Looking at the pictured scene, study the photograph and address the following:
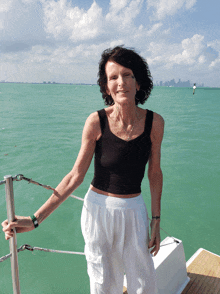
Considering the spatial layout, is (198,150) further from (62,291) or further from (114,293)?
(114,293)

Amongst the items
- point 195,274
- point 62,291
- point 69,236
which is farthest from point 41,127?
point 195,274

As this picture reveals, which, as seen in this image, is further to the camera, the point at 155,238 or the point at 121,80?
the point at 155,238

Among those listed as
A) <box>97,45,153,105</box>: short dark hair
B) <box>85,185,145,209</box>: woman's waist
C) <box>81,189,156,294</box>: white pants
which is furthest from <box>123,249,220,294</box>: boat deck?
<box>97,45,153,105</box>: short dark hair

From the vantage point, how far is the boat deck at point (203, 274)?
2.61 metres

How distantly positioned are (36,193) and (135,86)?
30.3 ft

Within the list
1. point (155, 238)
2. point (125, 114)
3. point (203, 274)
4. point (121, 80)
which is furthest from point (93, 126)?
point (203, 274)

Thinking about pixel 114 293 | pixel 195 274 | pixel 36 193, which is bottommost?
pixel 36 193

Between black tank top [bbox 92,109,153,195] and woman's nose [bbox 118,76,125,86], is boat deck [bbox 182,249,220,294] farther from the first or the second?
woman's nose [bbox 118,76,125,86]

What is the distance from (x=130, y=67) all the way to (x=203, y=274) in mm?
2610

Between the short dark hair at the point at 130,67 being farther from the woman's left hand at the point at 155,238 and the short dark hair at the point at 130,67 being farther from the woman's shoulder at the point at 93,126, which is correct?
the woman's left hand at the point at 155,238

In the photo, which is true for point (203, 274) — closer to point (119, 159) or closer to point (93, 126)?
point (119, 159)

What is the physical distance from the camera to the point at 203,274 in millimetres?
2809

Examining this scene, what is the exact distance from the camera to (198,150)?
16016 millimetres

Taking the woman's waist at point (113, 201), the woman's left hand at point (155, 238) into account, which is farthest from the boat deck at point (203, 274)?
the woman's waist at point (113, 201)
